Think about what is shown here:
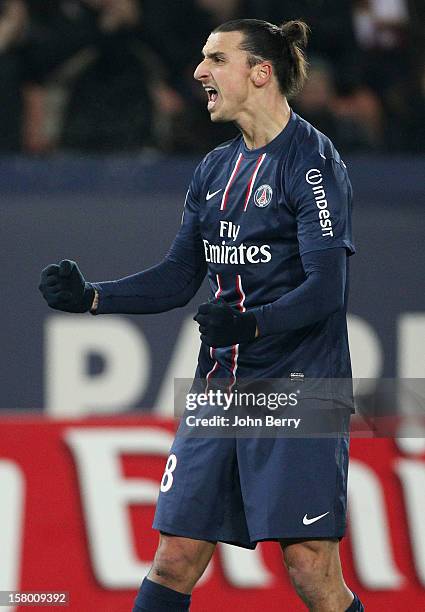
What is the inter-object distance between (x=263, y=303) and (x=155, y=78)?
2963 mm

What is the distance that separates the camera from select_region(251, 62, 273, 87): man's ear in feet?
11.8

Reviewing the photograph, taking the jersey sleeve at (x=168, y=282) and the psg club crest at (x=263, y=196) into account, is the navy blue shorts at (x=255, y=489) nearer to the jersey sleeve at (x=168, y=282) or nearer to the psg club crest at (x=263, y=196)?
the jersey sleeve at (x=168, y=282)

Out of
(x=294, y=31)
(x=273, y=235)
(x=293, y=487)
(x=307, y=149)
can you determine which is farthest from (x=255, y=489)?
(x=294, y=31)

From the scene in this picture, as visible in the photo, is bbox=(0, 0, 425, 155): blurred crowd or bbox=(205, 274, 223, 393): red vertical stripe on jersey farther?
bbox=(0, 0, 425, 155): blurred crowd

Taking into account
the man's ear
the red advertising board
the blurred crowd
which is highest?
the blurred crowd

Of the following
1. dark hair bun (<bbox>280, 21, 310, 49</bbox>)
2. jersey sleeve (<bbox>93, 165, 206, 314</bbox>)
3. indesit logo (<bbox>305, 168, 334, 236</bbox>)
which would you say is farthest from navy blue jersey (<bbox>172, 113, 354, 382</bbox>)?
dark hair bun (<bbox>280, 21, 310, 49</bbox>)

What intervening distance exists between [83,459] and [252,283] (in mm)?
1063

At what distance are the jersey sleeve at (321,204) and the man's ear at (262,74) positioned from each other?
10.5 inches

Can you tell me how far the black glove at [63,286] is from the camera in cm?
356

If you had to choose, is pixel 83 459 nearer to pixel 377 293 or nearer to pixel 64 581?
pixel 64 581

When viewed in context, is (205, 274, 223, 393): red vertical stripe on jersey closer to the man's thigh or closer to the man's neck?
the man's thigh

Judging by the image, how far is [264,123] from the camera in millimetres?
3625

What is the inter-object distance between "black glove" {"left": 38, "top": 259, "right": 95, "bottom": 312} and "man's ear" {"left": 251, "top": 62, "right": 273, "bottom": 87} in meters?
0.68

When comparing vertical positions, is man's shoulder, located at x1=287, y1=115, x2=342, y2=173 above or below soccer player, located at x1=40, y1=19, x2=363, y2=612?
above
